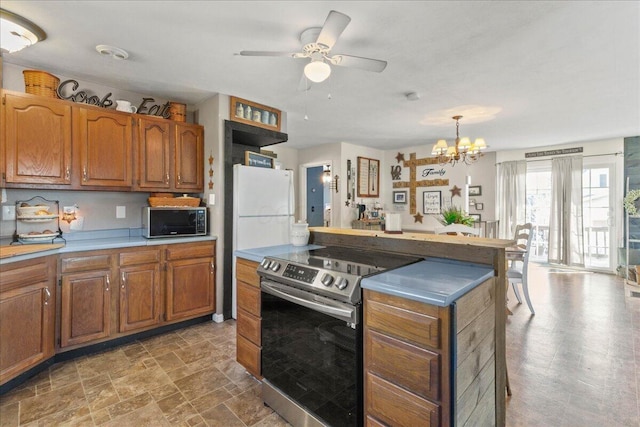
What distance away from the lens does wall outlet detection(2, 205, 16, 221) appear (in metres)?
2.53

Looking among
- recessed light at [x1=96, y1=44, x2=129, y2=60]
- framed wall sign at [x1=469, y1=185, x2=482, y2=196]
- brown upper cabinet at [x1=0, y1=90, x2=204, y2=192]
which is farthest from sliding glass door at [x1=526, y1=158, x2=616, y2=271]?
recessed light at [x1=96, y1=44, x2=129, y2=60]

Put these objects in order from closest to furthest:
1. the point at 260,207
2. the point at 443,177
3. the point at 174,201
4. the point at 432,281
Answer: the point at 432,281
the point at 174,201
the point at 260,207
the point at 443,177

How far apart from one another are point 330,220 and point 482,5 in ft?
14.7

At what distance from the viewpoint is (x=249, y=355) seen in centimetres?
205

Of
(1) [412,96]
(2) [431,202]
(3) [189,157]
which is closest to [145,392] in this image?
(3) [189,157]

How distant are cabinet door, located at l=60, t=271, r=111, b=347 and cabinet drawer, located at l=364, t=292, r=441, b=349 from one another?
8.00ft

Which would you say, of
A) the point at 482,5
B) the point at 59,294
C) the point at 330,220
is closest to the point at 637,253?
the point at 330,220

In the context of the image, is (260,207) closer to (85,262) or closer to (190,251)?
(190,251)

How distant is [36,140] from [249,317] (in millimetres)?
2337

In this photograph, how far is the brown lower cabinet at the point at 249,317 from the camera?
196 centimetres

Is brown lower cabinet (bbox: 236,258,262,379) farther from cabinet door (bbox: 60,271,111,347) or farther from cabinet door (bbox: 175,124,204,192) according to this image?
cabinet door (bbox: 175,124,204,192)

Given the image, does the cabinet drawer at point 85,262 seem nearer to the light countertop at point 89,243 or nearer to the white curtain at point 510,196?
the light countertop at point 89,243

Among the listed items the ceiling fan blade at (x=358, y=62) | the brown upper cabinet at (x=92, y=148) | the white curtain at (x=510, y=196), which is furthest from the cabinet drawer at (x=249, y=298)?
the white curtain at (x=510, y=196)

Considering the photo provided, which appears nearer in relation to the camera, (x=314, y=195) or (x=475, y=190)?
(x=475, y=190)
